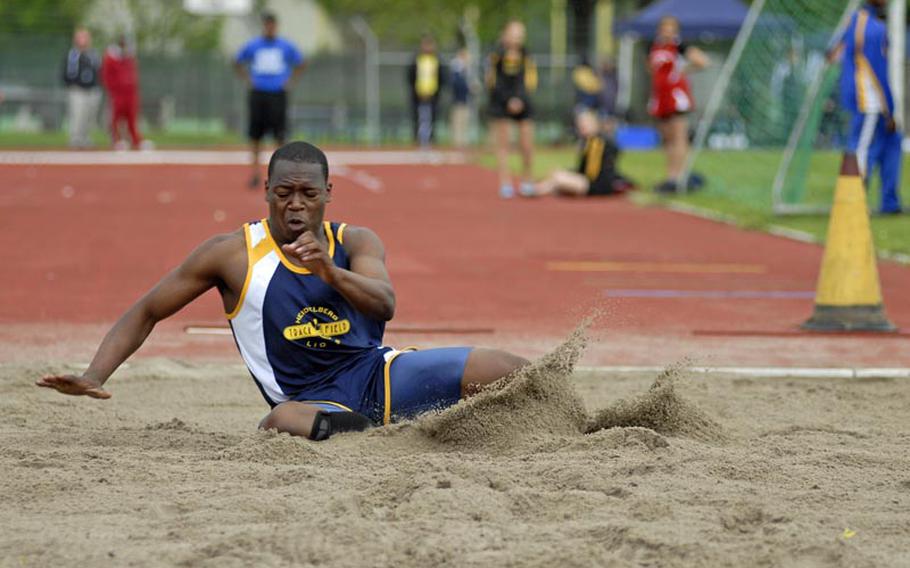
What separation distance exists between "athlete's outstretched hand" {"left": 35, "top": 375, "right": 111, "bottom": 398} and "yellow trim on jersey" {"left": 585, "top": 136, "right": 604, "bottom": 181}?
47.2 ft

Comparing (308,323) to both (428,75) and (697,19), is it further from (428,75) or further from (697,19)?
(428,75)

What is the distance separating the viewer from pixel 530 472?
195 inches

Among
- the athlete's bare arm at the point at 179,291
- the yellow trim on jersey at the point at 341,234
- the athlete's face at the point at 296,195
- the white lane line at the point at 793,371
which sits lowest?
the white lane line at the point at 793,371

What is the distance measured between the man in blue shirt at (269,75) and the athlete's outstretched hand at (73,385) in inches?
583

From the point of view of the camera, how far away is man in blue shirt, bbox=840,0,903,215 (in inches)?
576

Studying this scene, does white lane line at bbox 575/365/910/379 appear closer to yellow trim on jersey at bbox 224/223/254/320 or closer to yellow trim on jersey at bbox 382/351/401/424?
yellow trim on jersey at bbox 382/351/401/424

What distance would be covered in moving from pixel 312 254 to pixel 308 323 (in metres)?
0.43

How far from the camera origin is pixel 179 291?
18.4 ft

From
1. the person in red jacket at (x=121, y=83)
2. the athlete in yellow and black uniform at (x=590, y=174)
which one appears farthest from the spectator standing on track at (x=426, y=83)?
the athlete in yellow and black uniform at (x=590, y=174)

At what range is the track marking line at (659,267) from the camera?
38.6ft

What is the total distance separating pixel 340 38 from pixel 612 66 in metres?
26.5

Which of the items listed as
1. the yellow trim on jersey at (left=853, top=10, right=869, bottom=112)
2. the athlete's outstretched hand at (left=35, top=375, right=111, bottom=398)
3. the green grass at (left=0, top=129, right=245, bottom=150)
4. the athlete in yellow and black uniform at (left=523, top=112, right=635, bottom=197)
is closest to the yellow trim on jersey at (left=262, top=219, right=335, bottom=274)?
the athlete's outstretched hand at (left=35, top=375, right=111, bottom=398)

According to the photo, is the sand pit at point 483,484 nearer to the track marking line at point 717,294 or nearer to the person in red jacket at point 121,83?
the track marking line at point 717,294

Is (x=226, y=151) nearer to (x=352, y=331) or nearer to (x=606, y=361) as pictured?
(x=606, y=361)
